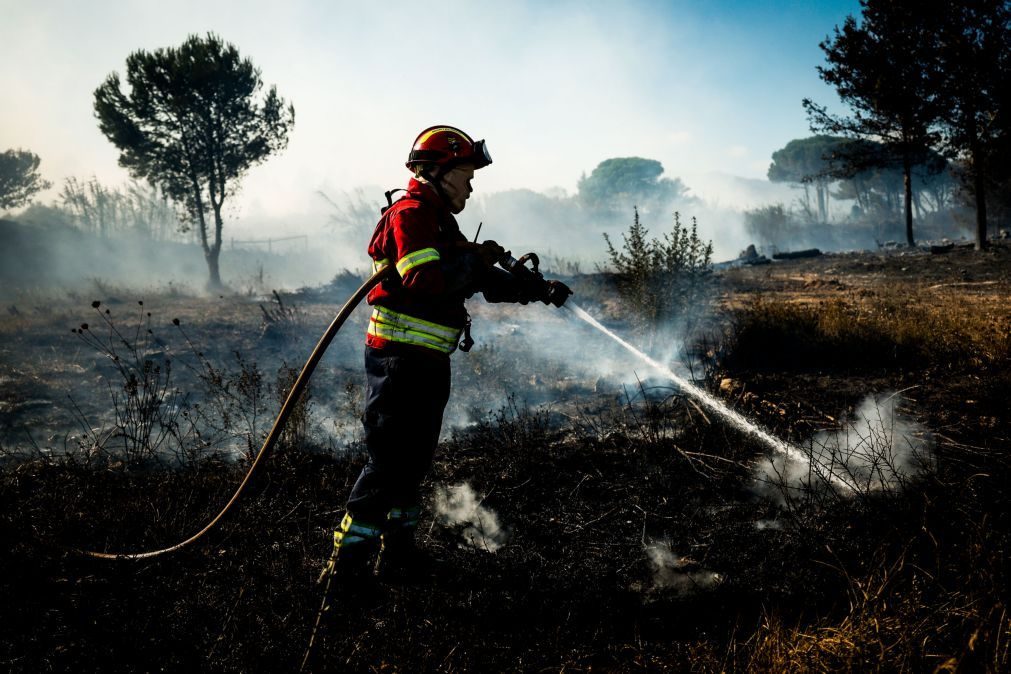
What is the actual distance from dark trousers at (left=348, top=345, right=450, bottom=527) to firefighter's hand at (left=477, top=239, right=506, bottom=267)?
515 mm

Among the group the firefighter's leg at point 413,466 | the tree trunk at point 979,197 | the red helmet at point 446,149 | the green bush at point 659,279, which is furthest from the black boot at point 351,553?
the tree trunk at point 979,197

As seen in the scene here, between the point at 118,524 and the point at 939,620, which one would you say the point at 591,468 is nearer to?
the point at 939,620

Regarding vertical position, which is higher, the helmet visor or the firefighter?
the helmet visor

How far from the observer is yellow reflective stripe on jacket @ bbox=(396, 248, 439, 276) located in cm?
208

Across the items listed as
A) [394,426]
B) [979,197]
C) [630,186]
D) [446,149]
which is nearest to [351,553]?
[394,426]

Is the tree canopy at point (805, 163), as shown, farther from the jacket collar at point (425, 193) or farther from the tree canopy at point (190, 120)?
the jacket collar at point (425, 193)

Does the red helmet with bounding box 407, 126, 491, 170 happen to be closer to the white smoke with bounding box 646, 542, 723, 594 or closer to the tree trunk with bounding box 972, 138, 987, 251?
the white smoke with bounding box 646, 542, 723, 594

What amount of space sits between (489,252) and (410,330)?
1.78 feet

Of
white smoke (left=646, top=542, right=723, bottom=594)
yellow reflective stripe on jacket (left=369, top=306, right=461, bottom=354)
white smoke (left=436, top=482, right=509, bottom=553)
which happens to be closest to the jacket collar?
yellow reflective stripe on jacket (left=369, top=306, right=461, bottom=354)

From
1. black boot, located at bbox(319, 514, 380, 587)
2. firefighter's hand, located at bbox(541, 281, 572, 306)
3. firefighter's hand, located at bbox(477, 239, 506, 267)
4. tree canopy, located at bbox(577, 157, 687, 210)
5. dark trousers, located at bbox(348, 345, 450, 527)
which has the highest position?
tree canopy, located at bbox(577, 157, 687, 210)

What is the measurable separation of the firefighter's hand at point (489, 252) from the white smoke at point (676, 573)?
171 cm

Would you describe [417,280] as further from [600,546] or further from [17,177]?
[17,177]

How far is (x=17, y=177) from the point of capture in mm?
34031

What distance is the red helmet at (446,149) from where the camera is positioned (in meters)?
2.44
